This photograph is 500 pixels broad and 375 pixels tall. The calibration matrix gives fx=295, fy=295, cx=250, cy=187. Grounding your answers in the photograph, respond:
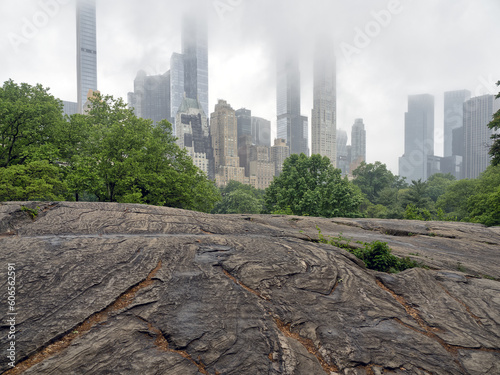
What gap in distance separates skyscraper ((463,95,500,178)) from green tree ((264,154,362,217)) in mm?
99143

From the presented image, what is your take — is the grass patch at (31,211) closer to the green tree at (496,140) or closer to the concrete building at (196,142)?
the green tree at (496,140)

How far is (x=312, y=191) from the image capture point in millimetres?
28625

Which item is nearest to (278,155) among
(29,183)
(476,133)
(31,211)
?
(476,133)

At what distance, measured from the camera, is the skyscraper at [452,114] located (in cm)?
17575

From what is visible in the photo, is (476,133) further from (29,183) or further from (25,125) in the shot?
(29,183)

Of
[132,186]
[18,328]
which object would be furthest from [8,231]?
[132,186]

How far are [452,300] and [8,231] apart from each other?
934 cm

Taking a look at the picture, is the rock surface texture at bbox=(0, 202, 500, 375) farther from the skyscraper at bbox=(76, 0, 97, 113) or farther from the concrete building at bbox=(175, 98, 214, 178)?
the skyscraper at bbox=(76, 0, 97, 113)

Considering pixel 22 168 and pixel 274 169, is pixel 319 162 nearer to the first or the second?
pixel 22 168

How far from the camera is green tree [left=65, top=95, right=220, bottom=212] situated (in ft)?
73.7

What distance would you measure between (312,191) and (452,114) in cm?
19816

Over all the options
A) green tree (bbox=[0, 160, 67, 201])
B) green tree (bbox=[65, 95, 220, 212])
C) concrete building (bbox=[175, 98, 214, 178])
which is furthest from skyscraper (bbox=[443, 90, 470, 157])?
green tree (bbox=[0, 160, 67, 201])

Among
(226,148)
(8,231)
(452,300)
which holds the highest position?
(226,148)

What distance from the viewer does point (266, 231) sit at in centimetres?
949
